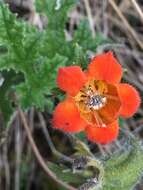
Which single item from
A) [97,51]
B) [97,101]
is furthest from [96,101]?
[97,51]

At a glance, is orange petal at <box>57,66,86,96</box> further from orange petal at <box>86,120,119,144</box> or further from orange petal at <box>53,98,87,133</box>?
orange petal at <box>86,120,119,144</box>

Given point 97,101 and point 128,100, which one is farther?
point 97,101

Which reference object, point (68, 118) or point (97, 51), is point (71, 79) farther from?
point (97, 51)

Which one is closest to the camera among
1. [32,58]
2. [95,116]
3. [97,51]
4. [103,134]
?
[103,134]

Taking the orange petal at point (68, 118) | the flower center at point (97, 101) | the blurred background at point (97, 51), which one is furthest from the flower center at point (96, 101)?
the blurred background at point (97, 51)

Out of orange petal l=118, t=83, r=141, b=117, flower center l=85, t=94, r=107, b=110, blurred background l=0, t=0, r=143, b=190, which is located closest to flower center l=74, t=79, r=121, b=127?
flower center l=85, t=94, r=107, b=110

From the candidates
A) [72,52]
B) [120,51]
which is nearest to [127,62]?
[120,51]

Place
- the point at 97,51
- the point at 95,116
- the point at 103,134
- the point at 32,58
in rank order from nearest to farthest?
the point at 103,134 < the point at 95,116 < the point at 32,58 < the point at 97,51

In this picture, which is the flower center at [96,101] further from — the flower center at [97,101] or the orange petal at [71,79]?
the orange petal at [71,79]
